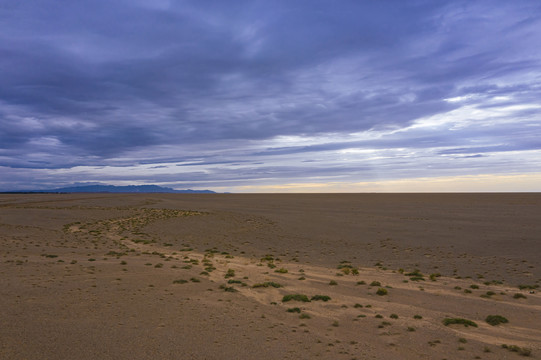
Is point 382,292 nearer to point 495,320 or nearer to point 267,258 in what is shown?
point 495,320

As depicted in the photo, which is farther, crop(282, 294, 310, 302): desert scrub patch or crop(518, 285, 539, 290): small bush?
crop(518, 285, 539, 290): small bush

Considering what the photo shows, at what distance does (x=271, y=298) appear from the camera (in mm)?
15031

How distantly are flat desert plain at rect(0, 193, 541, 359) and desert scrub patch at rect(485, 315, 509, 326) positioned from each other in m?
0.08

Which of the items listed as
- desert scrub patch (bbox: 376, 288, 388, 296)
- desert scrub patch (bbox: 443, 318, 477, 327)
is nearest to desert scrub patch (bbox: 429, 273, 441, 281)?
desert scrub patch (bbox: 376, 288, 388, 296)

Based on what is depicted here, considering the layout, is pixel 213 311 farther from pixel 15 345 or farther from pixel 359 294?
pixel 359 294

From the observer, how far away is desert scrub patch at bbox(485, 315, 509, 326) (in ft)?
40.2

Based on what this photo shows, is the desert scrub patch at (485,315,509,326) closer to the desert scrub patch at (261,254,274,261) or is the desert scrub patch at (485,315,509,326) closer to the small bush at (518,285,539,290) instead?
the small bush at (518,285,539,290)

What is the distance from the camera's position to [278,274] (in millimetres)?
20172

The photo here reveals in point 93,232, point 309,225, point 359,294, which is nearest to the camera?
point 359,294

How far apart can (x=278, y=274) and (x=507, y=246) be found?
19890mm

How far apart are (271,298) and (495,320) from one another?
7.97 m

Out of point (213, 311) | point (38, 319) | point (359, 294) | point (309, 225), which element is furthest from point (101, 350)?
point (309, 225)

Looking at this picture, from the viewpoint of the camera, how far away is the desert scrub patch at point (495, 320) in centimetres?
1227

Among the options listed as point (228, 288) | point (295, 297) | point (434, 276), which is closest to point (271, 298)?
point (295, 297)
